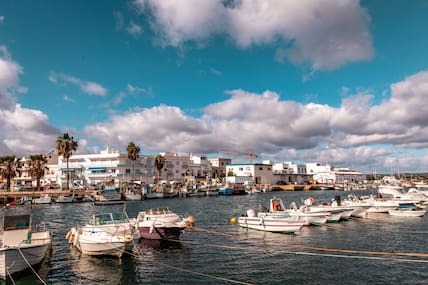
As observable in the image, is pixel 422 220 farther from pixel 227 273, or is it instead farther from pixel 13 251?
pixel 13 251

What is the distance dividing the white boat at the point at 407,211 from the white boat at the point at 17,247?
→ 52791mm

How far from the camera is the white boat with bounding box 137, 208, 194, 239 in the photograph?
1262 inches

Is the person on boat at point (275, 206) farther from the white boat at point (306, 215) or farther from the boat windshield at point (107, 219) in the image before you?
the boat windshield at point (107, 219)

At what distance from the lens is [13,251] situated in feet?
67.4

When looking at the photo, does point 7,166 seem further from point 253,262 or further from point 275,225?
point 253,262

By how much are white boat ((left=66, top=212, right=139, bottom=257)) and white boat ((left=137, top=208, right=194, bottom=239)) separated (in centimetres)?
495

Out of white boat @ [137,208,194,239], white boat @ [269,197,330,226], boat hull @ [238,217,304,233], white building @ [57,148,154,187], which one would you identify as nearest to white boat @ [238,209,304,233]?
boat hull @ [238,217,304,233]

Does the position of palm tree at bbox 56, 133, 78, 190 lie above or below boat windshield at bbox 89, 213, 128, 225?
above

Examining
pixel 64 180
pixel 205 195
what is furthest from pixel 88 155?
pixel 205 195

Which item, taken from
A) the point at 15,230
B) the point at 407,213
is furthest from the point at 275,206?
the point at 15,230

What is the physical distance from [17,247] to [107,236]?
6.57 metres

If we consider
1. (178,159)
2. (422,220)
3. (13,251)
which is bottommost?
(422,220)

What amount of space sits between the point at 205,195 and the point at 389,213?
284 ft

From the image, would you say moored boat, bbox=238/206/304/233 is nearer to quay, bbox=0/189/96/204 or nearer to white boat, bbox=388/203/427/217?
white boat, bbox=388/203/427/217
